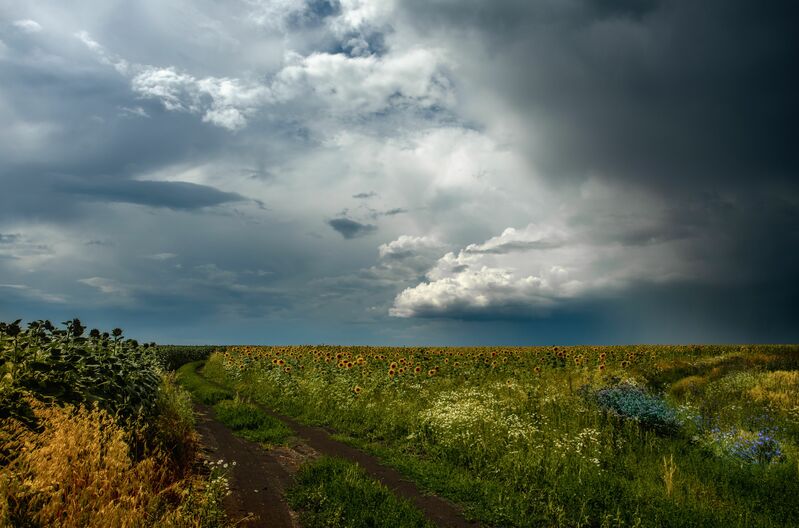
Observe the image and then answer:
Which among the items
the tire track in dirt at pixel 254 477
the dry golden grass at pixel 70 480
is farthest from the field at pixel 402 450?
the tire track in dirt at pixel 254 477

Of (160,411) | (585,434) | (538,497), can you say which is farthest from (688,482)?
(160,411)

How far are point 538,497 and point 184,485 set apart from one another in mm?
5701

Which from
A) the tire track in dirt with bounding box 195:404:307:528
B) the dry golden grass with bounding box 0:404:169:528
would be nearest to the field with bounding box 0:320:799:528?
the dry golden grass with bounding box 0:404:169:528

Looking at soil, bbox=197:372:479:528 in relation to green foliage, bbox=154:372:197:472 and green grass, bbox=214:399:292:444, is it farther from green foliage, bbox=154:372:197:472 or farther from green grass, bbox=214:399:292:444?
green foliage, bbox=154:372:197:472

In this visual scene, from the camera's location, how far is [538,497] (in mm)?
8070

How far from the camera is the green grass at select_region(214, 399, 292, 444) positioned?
12312mm

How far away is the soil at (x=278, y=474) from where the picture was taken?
7.41m

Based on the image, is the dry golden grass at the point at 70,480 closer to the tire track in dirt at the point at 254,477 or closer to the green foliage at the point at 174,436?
the tire track in dirt at the point at 254,477

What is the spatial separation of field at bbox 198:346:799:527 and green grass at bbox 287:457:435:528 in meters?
1.17

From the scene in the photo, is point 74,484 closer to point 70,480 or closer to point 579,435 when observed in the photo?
point 70,480

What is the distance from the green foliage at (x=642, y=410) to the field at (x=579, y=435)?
0.04 meters

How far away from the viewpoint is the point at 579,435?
34.1 ft

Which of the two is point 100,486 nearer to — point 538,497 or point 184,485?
point 184,485

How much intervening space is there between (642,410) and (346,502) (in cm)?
820
